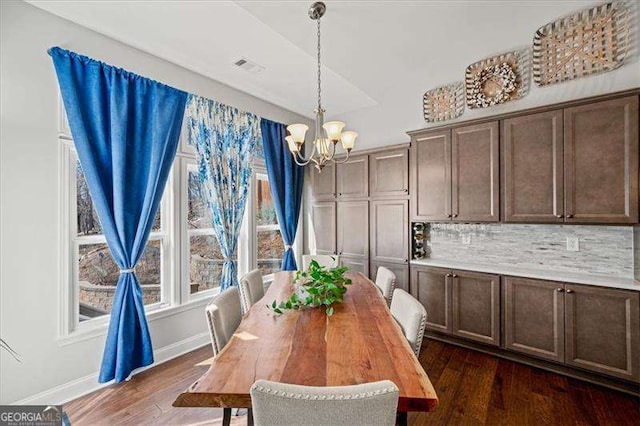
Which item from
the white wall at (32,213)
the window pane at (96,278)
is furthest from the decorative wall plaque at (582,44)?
the window pane at (96,278)

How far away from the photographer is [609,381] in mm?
2299

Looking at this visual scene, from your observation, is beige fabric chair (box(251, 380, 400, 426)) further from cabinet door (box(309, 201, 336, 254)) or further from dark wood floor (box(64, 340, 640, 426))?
cabinet door (box(309, 201, 336, 254))

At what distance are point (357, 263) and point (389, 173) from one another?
1.27 m

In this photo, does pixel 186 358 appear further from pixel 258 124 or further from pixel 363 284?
pixel 258 124

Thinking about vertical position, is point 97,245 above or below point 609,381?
above

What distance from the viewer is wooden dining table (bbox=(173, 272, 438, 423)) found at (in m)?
1.05

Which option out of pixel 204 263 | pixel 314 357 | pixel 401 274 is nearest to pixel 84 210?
pixel 204 263

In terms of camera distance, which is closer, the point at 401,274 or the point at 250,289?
the point at 250,289

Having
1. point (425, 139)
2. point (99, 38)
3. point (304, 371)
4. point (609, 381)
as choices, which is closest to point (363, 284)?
point (304, 371)

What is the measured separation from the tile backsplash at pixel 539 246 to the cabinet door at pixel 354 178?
1.01m

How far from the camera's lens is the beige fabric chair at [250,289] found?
7.51 ft

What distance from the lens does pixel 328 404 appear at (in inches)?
34.4

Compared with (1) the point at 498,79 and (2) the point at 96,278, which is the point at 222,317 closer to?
(2) the point at 96,278

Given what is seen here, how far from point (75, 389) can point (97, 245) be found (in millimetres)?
1146
